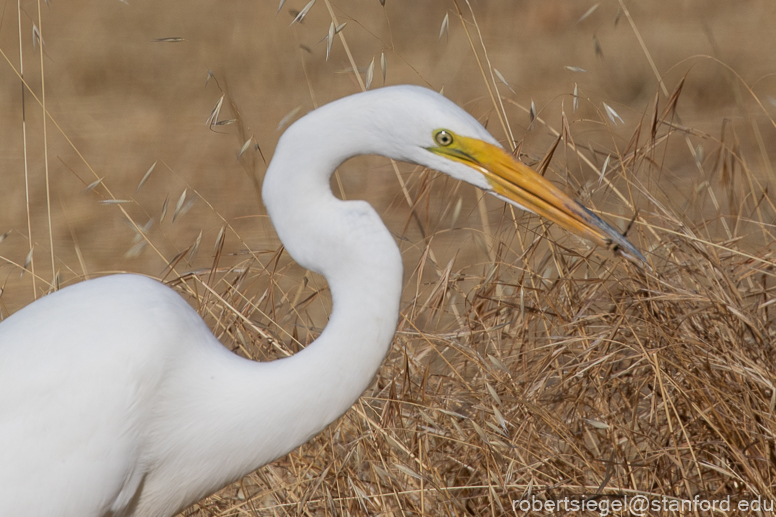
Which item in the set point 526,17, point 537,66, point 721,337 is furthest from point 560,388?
point 526,17

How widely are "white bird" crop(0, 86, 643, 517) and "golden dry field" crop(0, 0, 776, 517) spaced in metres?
0.30

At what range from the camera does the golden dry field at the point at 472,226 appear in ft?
4.58

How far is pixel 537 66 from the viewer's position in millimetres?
5137

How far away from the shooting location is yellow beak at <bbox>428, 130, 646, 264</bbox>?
3.46ft

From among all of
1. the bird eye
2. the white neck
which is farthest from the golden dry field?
the bird eye

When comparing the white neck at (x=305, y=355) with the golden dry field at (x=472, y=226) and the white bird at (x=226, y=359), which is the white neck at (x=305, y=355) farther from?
the golden dry field at (x=472, y=226)

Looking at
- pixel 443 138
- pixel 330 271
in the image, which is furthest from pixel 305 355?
pixel 443 138

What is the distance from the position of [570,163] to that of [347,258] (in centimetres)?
336

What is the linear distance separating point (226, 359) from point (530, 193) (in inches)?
20.5

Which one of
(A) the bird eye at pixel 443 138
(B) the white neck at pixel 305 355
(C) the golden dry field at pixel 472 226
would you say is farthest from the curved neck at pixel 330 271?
(C) the golden dry field at pixel 472 226

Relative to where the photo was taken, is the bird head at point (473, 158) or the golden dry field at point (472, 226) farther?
the golden dry field at point (472, 226)

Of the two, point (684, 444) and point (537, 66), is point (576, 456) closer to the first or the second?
point (684, 444)

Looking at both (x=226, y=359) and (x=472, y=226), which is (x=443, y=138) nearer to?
(x=226, y=359)

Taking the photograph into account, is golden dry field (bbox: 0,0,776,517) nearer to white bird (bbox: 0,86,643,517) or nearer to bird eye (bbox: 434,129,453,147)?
white bird (bbox: 0,86,643,517)
